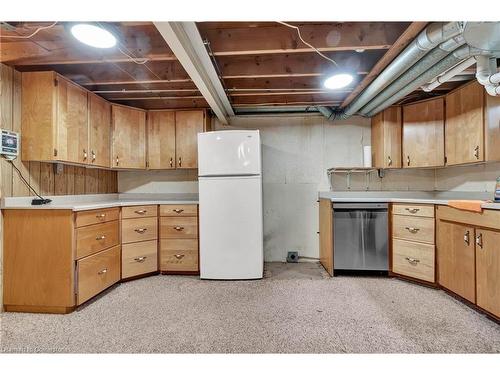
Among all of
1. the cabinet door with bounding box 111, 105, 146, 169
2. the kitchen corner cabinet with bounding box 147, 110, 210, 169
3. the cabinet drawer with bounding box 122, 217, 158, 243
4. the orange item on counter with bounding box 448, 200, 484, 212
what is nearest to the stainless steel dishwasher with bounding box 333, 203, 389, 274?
the orange item on counter with bounding box 448, 200, 484, 212

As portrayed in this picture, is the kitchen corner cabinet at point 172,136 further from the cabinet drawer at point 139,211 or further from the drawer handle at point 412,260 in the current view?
the drawer handle at point 412,260

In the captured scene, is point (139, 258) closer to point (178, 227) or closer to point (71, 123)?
point (178, 227)

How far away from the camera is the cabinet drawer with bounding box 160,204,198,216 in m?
2.92

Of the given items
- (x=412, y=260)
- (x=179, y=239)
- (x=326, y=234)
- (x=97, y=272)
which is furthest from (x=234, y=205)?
(x=412, y=260)

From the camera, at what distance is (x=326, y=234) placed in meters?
3.03

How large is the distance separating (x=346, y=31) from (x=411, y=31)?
17.3 inches

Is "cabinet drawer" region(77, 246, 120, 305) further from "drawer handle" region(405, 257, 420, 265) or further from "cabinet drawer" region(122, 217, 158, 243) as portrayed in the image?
"drawer handle" region(405, 257, 420, 265)

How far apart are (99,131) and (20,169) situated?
842 millimetres

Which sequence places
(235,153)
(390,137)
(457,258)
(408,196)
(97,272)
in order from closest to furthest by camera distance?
(457,258) < (97,272) < (235,153) < (390,137) < (408,196)

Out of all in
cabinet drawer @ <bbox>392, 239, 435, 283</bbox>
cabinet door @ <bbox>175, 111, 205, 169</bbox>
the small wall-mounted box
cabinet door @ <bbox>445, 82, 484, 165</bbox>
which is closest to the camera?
the small wall-mounted box

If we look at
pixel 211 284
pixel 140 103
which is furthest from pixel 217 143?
pixel 211 284

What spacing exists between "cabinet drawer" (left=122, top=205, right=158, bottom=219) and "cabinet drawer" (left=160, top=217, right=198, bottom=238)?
0.13 metres

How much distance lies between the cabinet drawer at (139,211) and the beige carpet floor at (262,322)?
75cm
